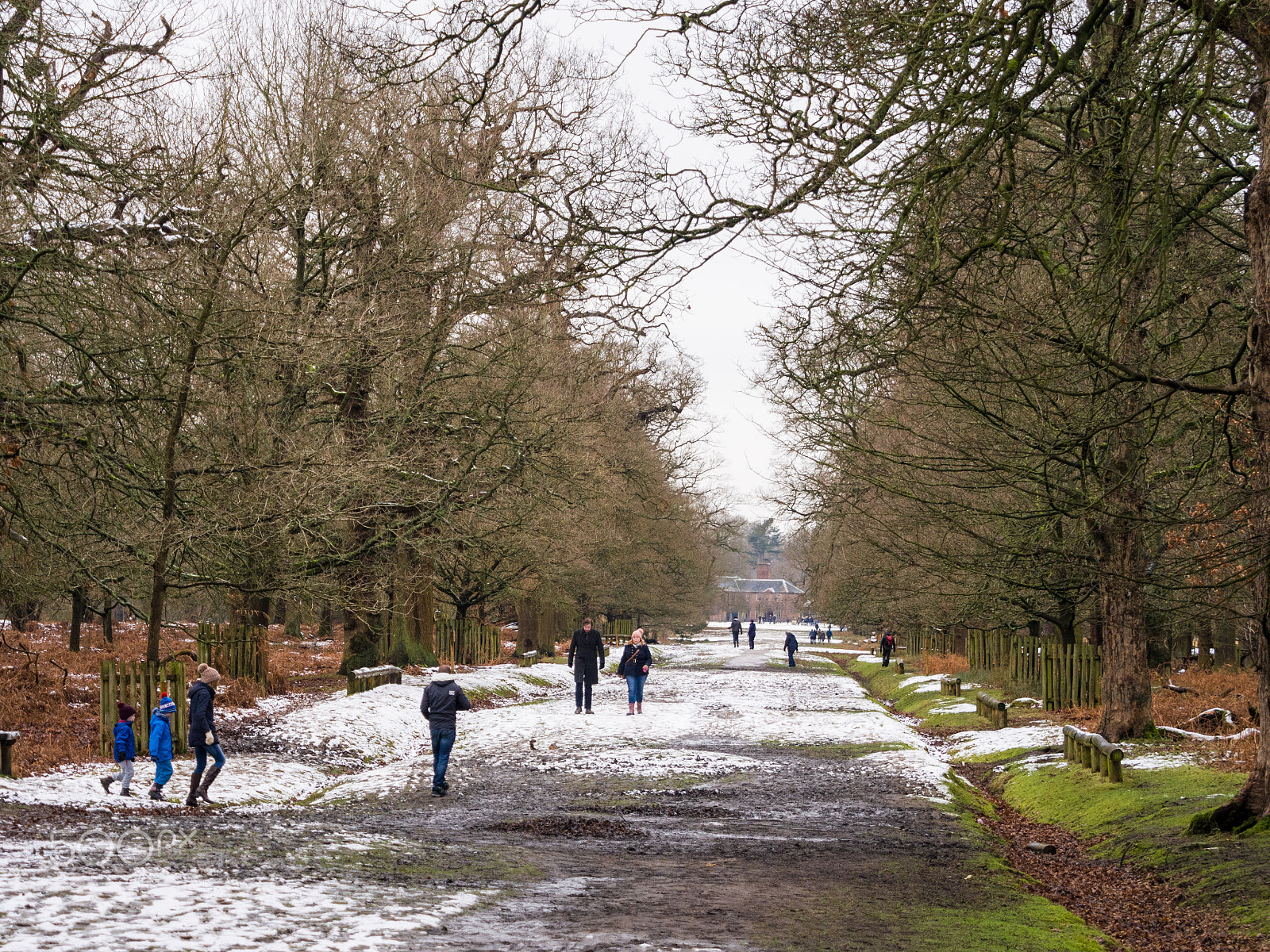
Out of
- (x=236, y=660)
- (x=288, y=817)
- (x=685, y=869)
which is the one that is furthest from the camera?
(x=236, y=660)

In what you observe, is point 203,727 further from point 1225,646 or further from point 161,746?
A: point 1225,646

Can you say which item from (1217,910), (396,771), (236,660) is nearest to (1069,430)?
(1217,910)

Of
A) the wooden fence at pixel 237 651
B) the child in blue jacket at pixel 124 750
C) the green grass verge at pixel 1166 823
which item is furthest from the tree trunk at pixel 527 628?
the child in blue jacket at pixel 124 750

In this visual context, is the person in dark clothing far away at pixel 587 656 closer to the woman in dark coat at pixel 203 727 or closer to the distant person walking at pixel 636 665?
the distant person walking at pixel 636 665

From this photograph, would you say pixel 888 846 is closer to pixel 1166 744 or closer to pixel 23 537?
pixel 1166 744

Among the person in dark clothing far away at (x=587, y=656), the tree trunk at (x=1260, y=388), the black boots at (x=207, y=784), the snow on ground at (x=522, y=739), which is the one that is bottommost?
the snow on ground at (x=522, y=739)

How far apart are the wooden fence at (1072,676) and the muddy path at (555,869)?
6927 mm

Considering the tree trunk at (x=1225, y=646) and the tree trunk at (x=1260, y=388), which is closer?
the tree trunk at (x=1260, y=388)

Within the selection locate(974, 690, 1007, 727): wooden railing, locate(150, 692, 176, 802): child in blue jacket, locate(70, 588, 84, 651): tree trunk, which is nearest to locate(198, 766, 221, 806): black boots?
locate(150, 692, 176, 802): child in blue jacket

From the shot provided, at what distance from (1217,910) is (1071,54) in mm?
5879

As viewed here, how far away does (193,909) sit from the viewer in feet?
22.0

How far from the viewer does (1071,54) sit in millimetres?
7602

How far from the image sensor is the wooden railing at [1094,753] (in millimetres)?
13047

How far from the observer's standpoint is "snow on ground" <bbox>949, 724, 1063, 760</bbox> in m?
17.9
